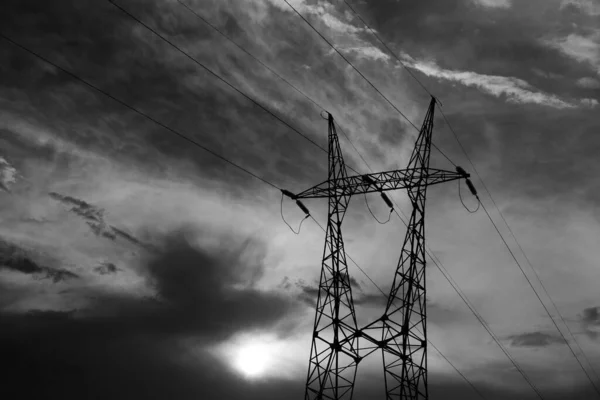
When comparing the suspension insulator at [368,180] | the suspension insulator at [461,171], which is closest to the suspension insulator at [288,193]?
the suspension insulator at [368,180]

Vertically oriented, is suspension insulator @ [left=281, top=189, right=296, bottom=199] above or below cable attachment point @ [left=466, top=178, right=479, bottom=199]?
below

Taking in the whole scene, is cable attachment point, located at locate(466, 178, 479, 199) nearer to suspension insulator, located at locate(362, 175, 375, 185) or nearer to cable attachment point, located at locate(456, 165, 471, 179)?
cable attachment point, located at locate(456, 165, 471, 179)

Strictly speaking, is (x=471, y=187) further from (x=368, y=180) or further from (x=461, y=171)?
(x=368, y=180)

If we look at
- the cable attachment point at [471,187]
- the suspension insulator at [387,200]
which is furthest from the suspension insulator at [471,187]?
the suspension insulator at [387,200]

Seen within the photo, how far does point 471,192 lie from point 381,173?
23.4 feet

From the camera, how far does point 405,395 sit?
3256 cm

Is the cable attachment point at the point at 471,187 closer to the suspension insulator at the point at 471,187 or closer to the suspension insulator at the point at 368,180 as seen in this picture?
the suspension insulator at the point at 471,187

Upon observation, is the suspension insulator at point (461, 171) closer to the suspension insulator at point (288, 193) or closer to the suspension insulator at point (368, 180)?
the suspension insulator at point (368, 180)

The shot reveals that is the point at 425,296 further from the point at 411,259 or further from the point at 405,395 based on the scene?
the point at 405,395

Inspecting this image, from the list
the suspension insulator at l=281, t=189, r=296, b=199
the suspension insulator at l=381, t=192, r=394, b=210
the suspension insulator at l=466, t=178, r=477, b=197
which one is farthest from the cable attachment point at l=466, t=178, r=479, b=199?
the suspension insulator at l=281, t=189, r=296, b=199

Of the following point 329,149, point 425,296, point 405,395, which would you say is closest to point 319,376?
point 405,395

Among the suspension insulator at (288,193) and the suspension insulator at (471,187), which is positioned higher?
the suspension insulator at (471,187)

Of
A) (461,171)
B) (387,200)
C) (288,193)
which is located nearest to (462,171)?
(461,171)

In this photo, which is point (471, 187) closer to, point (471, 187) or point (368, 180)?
point (471, 187)
